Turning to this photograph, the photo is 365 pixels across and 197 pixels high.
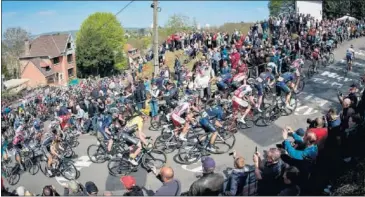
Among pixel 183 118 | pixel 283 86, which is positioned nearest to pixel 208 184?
pixel 183 118

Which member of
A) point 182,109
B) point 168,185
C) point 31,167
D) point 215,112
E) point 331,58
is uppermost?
point 331,58

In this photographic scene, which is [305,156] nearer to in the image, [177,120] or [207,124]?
[207,124]

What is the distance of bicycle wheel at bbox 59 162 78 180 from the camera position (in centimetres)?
1135

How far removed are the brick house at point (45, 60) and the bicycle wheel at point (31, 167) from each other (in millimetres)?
2462

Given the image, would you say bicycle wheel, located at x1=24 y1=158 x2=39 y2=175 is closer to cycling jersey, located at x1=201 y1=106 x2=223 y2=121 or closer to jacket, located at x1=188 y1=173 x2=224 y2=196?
cycling jersey, located at x1=201 y1=106 x2=223 y2=121

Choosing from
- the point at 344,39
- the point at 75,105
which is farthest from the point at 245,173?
the point at 344,39

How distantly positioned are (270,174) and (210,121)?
4.33m

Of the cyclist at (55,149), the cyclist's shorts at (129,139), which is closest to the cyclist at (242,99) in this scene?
the cyclist's shorts at (129,139)

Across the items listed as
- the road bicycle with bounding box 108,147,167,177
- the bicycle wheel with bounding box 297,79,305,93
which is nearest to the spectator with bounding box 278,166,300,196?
the road bicycle with bounding box 108,147,167,177

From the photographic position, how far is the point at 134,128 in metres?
10.6

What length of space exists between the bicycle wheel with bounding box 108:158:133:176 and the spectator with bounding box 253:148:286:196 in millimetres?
4969

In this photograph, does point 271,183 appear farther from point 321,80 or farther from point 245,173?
point 321,80

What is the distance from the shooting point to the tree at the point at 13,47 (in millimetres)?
11719

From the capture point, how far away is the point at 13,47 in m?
11.8
